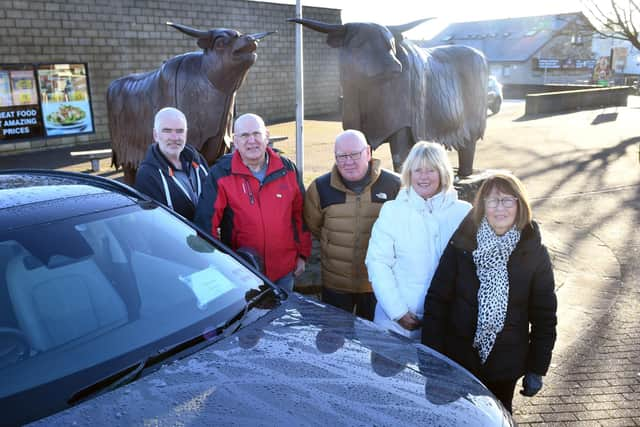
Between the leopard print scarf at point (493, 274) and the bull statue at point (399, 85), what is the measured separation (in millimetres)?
3356

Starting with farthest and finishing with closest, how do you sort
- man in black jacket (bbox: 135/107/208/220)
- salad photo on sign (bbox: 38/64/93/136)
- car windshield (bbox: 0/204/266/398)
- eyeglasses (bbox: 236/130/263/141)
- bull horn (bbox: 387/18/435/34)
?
salad photo on sign (bbox: 38/64/93/136) → bull horn (bbox: 387/18/435/34) → man in black jacket (bbox: 135/107/208/220) → eyeglasses (bbox: 236/130/263/141) → car windshield (bbox: 0/204/266/398)

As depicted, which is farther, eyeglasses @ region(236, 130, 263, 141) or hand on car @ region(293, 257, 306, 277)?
hand on car @ region(293, 257, 306, 277)

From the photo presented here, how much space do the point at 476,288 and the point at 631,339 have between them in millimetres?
2483

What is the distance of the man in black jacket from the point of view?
3430 millimetres

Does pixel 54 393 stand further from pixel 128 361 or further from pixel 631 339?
pixel 631 339

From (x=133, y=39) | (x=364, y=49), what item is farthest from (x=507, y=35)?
(x=364, y=49)

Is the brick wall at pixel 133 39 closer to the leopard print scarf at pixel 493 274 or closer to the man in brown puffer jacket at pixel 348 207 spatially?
the man in brown puffer jacket at pixel 348 207

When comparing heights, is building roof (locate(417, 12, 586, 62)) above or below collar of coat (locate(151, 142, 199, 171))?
above

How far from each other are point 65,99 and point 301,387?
15410 mm

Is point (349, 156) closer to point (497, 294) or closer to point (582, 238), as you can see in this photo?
point (497, 294)

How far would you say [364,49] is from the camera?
562 cm

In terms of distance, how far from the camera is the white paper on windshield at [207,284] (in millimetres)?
2455

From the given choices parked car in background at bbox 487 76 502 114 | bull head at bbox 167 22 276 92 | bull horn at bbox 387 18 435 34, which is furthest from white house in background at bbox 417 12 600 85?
bull head at bbox 167 22 276 92

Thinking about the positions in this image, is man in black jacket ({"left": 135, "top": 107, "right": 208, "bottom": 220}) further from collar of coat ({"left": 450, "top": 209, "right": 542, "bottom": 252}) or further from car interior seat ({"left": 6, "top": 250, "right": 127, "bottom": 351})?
collar of coat ({"left": 450, "top": 209, "right": 542, "bottom": 252})
